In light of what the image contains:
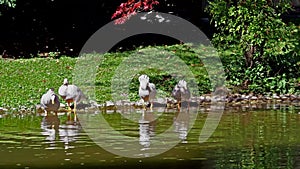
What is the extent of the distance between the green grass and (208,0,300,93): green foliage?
82cm

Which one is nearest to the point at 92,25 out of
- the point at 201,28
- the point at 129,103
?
the point at 201,28

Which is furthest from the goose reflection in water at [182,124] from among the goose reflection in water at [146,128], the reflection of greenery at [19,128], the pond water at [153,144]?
the reflection of greenery at [19,128]

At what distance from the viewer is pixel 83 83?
1595 centimetres

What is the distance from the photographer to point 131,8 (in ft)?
61.4

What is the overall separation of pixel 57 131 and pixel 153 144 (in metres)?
1.89

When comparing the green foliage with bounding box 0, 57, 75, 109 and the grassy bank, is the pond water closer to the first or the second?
the green foliage with bounding box 0, 57, 75, 109

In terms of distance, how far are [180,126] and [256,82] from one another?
5.12 m

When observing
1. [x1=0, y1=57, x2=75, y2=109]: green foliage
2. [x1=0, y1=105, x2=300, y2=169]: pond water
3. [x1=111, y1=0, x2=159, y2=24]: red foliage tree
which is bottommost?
[x1=0, y1=105, x2=300, y2=169]: pond water

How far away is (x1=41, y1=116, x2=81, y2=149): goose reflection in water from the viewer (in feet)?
31.1

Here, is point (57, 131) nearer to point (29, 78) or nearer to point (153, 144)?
point (153, 144)

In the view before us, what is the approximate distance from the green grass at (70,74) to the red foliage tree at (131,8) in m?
0.89

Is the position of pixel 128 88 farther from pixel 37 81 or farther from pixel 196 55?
pixel 196 55

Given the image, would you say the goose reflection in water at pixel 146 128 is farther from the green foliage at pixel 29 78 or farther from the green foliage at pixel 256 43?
the green foliage at pixel 256 43

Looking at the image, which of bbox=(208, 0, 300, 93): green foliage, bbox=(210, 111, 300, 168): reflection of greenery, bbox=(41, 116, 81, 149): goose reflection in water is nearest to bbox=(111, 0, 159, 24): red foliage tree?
bbox=(208, 0, 300, 93): green foliage
